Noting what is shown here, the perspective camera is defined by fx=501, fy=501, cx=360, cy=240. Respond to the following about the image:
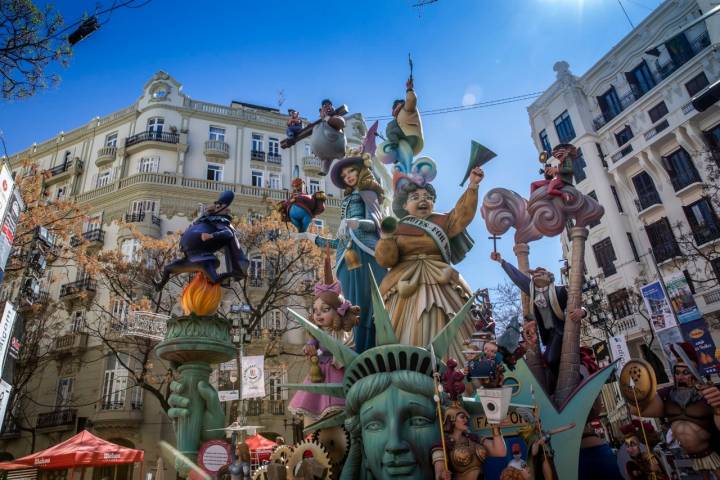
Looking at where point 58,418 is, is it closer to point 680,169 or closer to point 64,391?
point 64,391

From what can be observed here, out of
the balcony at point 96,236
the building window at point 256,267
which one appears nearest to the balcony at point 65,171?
the balcony at point 96,236

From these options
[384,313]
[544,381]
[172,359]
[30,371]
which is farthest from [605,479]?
[30,371]

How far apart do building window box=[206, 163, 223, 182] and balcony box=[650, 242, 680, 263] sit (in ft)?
73.4

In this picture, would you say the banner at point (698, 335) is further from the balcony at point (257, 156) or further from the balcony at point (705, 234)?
the balcony at point (257, 156)

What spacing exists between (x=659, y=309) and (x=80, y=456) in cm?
1387

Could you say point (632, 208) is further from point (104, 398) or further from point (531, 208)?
point (104, 398)

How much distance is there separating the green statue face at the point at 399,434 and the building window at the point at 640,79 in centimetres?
2676

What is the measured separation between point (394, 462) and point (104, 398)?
22.3 m

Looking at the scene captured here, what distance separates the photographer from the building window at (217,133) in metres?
29.5

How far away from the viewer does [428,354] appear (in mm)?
3861

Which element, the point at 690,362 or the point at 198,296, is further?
the point at 198,296

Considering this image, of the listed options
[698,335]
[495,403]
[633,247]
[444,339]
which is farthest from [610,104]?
[495,403]

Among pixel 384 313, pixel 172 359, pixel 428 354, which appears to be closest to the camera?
pixel 428 354

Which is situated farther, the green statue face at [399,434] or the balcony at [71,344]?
the balcony at [71,344]
